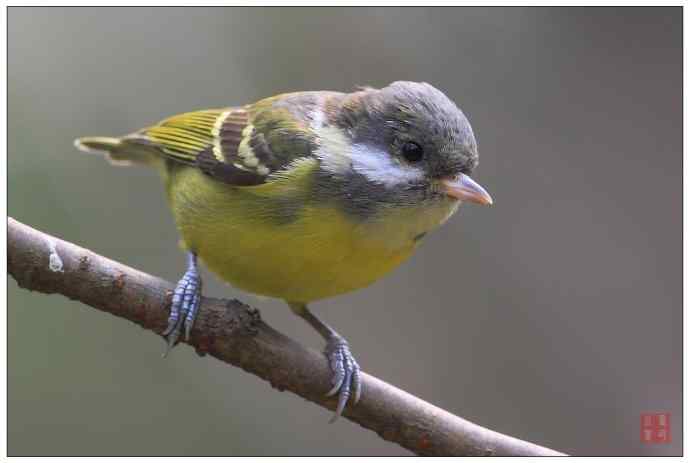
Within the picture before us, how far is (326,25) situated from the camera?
5.07 meters

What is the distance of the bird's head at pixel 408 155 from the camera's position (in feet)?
9.66

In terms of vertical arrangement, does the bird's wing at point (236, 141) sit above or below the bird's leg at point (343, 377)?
above

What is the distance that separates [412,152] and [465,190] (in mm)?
254

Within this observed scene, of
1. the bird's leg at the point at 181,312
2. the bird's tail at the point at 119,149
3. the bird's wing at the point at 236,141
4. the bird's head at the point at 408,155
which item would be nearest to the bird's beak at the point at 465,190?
the bird's head at the point at 408,155

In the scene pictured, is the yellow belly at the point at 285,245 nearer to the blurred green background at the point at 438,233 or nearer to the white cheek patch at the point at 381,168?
the white cheek patch at the point at 381,168

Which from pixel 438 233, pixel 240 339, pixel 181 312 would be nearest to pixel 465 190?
pixel 240 339

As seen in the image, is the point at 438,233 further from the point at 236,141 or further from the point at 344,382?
the point at 344,382

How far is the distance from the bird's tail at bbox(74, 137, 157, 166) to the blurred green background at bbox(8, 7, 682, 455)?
63 cm

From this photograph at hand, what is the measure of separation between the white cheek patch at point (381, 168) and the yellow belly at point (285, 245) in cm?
19

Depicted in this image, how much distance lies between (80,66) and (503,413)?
11.0 feet

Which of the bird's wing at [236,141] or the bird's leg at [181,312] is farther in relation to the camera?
the bird's wing at [236,141]

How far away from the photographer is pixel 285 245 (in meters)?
2.98

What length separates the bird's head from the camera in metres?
2.95

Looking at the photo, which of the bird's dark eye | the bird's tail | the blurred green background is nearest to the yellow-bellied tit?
the bird's dark eye
